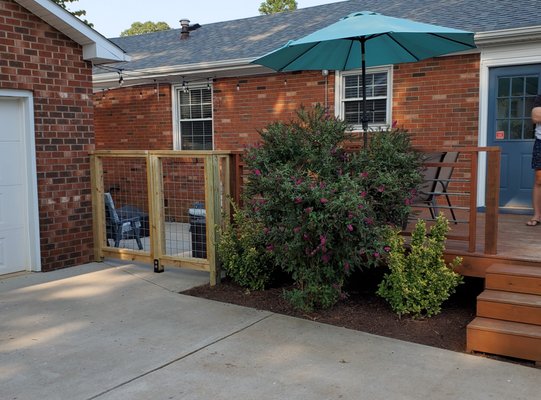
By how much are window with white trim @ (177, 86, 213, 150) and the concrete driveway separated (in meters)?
5.89

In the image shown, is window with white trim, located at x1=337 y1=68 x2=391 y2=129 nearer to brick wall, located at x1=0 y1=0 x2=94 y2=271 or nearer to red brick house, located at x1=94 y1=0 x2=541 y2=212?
red brick house, located at x1=94 y1=0 x2=541 y2=212

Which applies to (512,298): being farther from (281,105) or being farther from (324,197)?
(281,105)

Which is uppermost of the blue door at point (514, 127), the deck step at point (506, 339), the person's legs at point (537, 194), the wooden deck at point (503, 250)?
the blue door at point (514, 127)

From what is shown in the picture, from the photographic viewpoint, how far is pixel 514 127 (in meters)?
7.48

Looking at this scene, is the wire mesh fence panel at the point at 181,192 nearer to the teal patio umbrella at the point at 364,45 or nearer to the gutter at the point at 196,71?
the gutter at the point at 196,71

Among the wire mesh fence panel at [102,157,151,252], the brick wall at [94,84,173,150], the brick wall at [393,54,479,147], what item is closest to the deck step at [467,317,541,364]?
the wire mesh fence panel at [102,157,151,252]

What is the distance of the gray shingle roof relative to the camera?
782 cm

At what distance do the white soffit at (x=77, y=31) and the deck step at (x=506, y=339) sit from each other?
5.65 m

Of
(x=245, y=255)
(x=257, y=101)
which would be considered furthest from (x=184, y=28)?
(x=245, y=255)

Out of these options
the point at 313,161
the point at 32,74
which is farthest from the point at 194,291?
the point at 32,74

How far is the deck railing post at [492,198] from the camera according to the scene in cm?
459

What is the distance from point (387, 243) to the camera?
4703mm

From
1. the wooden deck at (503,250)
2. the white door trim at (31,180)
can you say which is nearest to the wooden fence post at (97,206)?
the white door trim at (31,180)

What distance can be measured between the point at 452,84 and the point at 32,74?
5.83 metres
